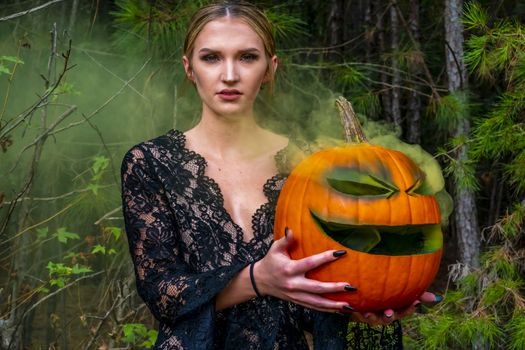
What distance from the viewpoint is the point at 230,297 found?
210cm

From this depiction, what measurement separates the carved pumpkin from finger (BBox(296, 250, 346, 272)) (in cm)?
6

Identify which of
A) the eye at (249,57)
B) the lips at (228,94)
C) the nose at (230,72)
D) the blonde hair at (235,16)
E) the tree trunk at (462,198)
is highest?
the blonde hair at (235,16)

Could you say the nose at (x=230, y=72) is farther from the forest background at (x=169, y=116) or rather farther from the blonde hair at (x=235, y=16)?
the forest background at (x=169, y=116)

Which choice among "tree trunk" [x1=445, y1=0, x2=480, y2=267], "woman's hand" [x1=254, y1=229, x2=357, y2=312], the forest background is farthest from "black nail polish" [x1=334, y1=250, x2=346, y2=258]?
"tree trunk" [x1=445, y1=0, x2=480, y2=267]

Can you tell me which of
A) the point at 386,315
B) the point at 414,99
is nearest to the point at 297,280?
the point at 386,315

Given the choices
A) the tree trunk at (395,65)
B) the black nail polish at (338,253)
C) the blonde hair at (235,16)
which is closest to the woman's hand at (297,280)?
the black nail polish at (338,253)

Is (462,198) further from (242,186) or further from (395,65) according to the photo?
(242,186)

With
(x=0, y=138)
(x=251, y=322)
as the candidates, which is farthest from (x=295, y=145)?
(x=0, y=138)

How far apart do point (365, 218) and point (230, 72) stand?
1.83 feet

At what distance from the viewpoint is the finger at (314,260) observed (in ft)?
6.10

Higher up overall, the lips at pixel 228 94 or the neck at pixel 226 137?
the lips at pixel 228 94

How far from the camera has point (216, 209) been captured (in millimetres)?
2303

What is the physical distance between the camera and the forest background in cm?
372

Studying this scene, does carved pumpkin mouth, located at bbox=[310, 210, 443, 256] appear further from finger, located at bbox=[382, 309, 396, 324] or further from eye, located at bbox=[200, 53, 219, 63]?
eye, located at bbox=[200, 53, 219, 63]
